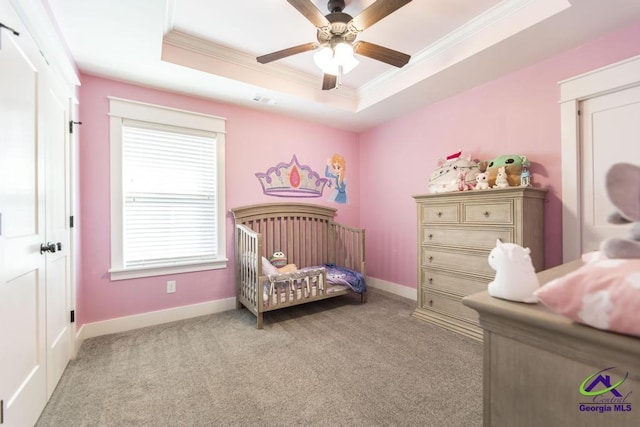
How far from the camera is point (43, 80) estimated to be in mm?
1482

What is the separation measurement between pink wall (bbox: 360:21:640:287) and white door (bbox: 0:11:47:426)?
318cm

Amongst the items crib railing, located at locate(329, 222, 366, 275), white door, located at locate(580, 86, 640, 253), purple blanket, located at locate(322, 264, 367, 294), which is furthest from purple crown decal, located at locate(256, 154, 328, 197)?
white door, located at locate(580, 86, 640, 253)

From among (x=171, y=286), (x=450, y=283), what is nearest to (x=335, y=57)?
(x=450, y=283)

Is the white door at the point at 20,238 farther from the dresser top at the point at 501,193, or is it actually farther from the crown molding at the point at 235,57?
the dresser top at the point at 501,193

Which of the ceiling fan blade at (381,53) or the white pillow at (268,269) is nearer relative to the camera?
the ceiling fan blade at (381,53)

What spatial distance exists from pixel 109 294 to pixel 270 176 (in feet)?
6.30

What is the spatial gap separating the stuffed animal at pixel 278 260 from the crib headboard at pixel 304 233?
16 centimetres

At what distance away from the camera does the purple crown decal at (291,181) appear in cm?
325

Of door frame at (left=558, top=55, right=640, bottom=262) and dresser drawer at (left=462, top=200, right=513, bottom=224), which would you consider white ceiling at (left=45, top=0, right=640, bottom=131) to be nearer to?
door frame at (left=558, top=55, right=640, bottom=262)

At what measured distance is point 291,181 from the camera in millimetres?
3430

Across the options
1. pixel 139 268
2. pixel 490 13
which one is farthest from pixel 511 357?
pixel 139 268

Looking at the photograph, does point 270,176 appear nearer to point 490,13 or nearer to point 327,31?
point 327,31

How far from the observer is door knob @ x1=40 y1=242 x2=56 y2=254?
144 cm

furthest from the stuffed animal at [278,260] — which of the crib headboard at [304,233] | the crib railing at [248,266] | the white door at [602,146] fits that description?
the white door at [602,146]
